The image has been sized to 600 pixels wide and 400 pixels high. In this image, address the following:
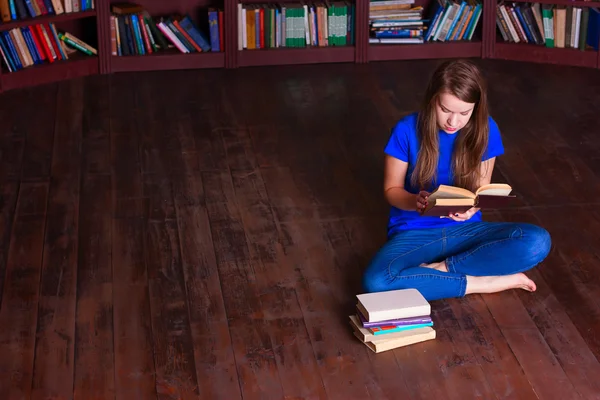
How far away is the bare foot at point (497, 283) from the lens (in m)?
3.37

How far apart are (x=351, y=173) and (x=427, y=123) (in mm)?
1272

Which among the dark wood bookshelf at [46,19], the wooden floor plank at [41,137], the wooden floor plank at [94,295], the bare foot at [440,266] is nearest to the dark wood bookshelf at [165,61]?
the dark wood bookshelf at [46,19]

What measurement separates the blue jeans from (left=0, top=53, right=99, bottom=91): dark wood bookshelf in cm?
302

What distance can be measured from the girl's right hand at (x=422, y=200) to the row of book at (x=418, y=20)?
9.97 feet

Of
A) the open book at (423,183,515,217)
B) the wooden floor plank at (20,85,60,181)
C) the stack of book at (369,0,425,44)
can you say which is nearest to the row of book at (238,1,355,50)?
the stack of book at (369,0,425,44)

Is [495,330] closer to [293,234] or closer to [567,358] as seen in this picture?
[567,358]

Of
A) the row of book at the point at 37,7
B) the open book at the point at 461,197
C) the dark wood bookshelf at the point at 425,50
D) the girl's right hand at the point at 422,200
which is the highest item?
the open book at the point at 461,197

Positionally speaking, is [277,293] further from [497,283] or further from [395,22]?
[395,22]

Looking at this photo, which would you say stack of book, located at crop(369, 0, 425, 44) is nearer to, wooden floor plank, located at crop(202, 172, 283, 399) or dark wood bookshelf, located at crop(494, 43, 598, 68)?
dark wood bookshelf, located at crop(494, 43, 598, 68)

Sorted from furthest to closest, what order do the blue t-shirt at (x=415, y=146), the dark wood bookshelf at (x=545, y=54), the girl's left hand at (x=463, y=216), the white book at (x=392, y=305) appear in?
the dark wood bookshelf at (x=545, y=54) → the blue t-shirt at (x=415, y=146) → the girl's left hand at (x=463, y=216) → the white book at (x=392, y=305)

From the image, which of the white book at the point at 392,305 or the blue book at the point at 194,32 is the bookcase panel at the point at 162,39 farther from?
the white book at the point at 392,305

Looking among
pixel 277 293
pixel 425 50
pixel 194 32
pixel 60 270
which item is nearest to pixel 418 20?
pixel 425 50

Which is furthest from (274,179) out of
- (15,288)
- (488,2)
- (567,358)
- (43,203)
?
(488,2)

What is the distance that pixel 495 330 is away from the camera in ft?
10.5
